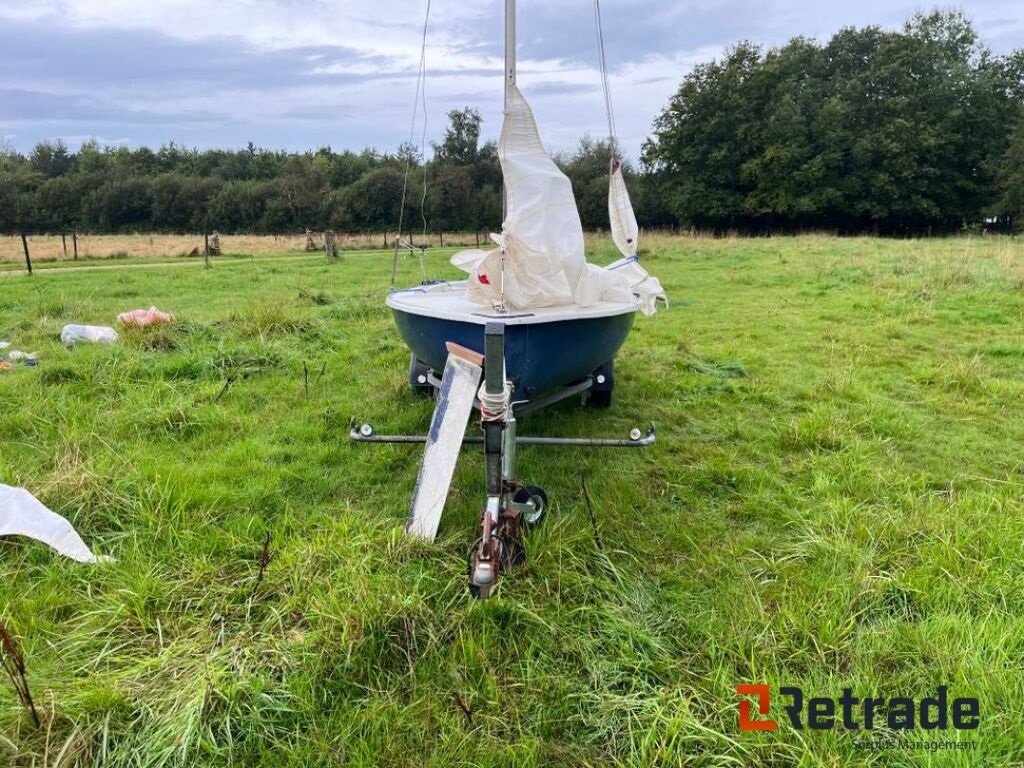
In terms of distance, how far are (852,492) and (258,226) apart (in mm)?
41881

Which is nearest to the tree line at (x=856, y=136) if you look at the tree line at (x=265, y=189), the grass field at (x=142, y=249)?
the tree line at (x=265, y=189)

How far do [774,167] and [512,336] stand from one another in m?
35.7

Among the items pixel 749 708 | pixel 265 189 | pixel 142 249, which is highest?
pixel 265 189

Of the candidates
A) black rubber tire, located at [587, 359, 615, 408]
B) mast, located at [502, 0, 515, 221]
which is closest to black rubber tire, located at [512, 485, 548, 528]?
mast, located at [502, 0, 515, 221]

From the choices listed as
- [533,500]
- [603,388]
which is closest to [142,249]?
[603,388]

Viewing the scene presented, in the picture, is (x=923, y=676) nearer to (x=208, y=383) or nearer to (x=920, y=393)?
(x=920, y=393)

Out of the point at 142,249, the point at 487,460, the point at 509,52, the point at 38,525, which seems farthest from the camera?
the point at 142,249

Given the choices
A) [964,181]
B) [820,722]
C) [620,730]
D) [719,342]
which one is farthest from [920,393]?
[964,181]

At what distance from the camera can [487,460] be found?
2.38 m

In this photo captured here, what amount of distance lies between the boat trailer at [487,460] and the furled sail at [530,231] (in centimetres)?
47

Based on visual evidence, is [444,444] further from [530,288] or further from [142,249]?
[142,249]

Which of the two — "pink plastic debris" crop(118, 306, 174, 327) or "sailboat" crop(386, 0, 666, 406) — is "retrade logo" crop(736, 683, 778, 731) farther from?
"pink plastic debris" crop(118, 306, 174, 327)

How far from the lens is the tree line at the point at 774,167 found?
3147 cm

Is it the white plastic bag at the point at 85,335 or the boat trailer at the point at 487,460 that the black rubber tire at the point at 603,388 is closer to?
the boat trailer at the point at 487,460
